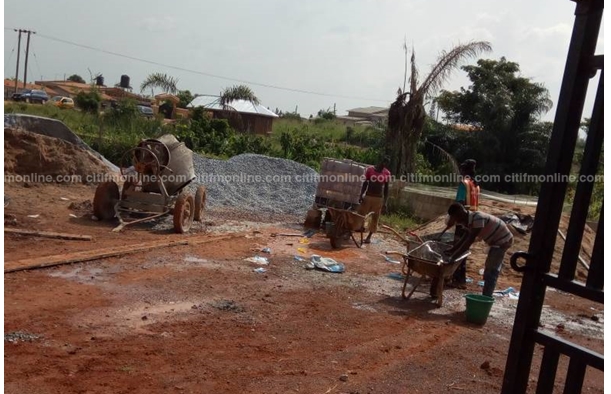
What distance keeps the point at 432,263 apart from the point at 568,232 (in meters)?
6.43

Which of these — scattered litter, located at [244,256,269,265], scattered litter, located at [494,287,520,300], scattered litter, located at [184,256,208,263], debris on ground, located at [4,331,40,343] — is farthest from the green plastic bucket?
debris on ground, located at [4,331,40,343]

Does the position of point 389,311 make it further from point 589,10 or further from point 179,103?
point 179,103

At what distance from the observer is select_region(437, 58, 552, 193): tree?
1101 inches

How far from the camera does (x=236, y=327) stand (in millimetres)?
7066

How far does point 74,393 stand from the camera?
4.88 m

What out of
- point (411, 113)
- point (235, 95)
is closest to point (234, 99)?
point (235, 95)

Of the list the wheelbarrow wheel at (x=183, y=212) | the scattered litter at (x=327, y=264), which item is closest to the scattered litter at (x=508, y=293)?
the scattered litter at (x=327, y=264)

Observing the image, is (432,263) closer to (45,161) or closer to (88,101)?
(45,161)

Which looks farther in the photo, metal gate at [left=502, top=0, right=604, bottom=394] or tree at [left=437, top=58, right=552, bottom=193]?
tree at [left=437, top=58, right=552, bottom=193]

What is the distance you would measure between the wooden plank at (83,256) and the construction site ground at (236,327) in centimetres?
13

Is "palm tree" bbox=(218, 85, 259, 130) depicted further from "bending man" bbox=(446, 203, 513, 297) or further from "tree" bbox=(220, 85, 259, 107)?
"bending man" bbox=(446, 203, 513, 297)

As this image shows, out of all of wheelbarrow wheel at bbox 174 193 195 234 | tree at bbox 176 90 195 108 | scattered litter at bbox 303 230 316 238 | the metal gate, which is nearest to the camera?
the metal gate

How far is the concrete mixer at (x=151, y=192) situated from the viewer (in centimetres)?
1324

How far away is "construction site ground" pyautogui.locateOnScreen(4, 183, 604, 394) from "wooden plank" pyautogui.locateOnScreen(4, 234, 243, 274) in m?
0.13
